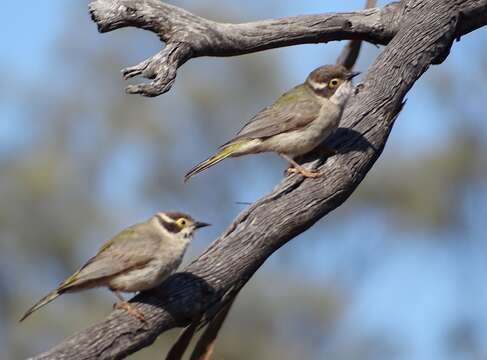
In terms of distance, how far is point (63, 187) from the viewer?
35812 millimetres

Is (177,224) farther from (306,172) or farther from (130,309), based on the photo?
(306,172)

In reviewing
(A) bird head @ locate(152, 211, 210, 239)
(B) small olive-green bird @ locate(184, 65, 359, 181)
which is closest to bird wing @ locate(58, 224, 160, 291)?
(A) bird head @ locate(152, 211, 210, 239)

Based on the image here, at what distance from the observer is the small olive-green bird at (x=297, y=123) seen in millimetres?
10594

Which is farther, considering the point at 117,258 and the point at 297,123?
the point at 297,123

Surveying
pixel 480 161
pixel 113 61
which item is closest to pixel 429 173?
pixel 480 161

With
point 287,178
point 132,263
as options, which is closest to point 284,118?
point 287,178

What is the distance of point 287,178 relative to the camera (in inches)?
406

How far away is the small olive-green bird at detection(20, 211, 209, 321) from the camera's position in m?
9.12

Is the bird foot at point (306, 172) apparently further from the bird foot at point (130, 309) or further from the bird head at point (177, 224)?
the bird foot at point (130, 309)

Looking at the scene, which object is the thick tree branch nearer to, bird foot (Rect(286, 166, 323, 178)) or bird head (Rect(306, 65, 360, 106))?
bird head (Rect(306, 65, 360, 106))

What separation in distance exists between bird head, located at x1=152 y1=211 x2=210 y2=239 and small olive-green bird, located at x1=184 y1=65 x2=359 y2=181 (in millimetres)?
687

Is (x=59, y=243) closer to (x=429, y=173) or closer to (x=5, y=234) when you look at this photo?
(x=5, y=234)

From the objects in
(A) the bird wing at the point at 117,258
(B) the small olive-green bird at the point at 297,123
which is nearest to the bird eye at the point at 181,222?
(A) the bird wing at the point at 117,258

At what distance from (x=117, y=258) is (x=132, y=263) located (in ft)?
0.44
